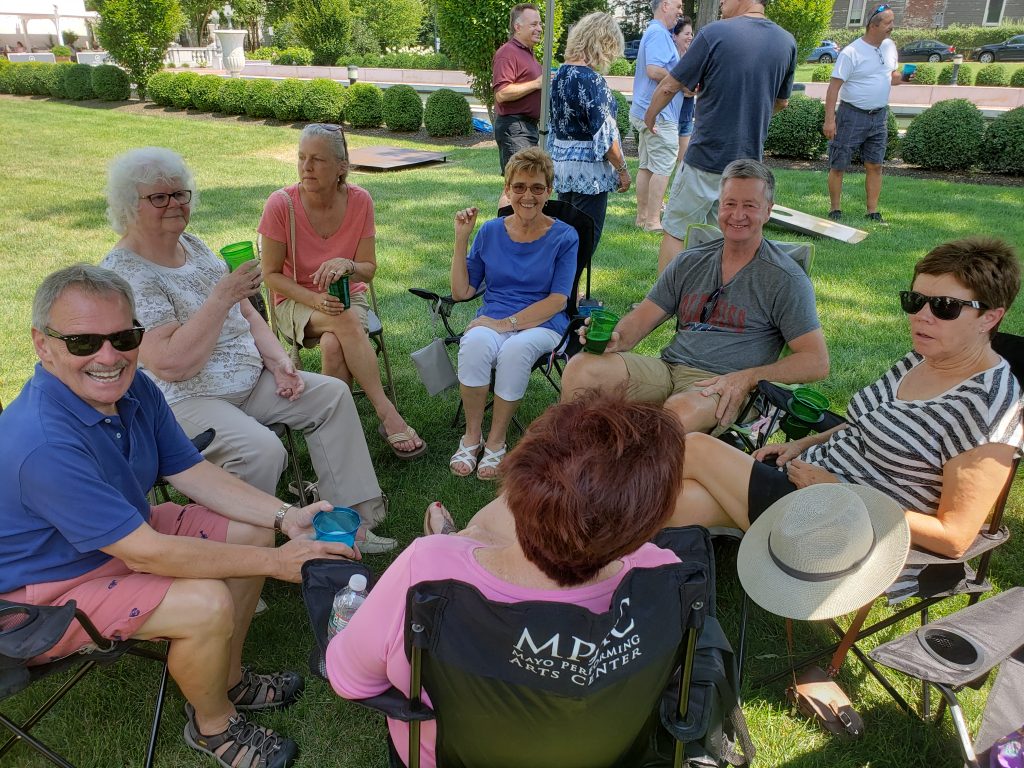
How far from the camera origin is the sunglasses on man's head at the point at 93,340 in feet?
5.72

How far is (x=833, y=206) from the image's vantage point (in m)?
7.48

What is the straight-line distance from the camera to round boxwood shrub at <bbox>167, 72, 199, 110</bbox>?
16.1 metres

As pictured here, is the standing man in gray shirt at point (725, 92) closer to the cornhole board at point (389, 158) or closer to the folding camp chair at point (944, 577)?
the folding camp chair at point (944, 577)

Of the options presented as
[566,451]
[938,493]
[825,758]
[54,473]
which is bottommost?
[825,758]

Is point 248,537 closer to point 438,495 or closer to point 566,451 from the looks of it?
point 438,495

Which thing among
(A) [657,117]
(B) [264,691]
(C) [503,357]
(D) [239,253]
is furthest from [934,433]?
(A) [657,117]

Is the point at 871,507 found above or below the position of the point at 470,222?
below

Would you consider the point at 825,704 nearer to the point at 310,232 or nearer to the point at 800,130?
the point at 310,232

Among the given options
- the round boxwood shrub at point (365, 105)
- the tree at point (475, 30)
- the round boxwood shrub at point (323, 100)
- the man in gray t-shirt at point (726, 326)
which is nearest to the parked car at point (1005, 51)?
the tree at point (475, 30)

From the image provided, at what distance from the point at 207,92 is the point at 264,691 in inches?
657

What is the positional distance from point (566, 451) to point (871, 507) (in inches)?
50.0

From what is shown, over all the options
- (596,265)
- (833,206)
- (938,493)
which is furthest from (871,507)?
(833,206)

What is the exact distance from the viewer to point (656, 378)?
320 centimetres

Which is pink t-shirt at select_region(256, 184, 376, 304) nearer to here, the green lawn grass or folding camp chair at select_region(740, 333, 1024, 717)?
the green lawn grass
